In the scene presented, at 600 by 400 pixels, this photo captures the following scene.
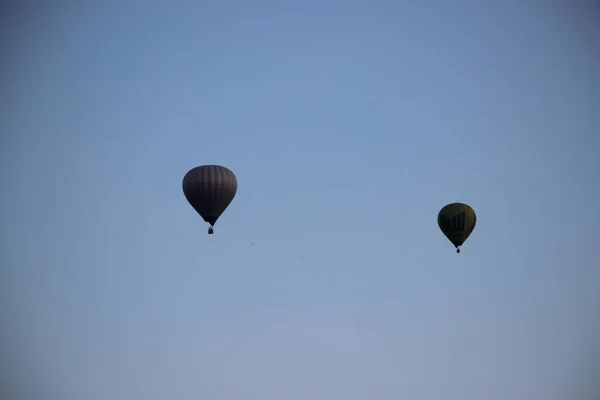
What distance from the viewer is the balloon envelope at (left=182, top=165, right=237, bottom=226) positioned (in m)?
51.0

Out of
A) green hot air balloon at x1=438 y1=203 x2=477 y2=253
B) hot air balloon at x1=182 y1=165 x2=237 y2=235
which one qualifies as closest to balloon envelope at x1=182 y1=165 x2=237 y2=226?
hot air balloon at x1=182 y1=165 x2=237 y2=235

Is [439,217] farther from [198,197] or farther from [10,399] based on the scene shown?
[10,399]

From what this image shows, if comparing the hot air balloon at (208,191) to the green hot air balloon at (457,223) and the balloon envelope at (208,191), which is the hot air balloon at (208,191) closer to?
the balloon envelope at (208,191)

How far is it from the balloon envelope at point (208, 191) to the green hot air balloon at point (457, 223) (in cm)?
1617

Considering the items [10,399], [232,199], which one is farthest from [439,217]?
[10,399]

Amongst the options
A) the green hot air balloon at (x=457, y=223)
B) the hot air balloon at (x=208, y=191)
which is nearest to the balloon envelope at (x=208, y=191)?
the hot air balloon at (x=208, y=191)

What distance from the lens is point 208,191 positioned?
51.0m

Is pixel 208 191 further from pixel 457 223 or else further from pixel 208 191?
pixel 457 223

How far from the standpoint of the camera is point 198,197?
50.9m

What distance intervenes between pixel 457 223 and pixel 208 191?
18.5 metres

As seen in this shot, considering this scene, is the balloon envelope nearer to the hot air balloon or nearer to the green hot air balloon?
the hot air balloon

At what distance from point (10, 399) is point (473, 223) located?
61732mm

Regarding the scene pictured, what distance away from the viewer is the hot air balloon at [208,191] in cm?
5100

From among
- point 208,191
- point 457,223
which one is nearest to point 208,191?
point 208,191
